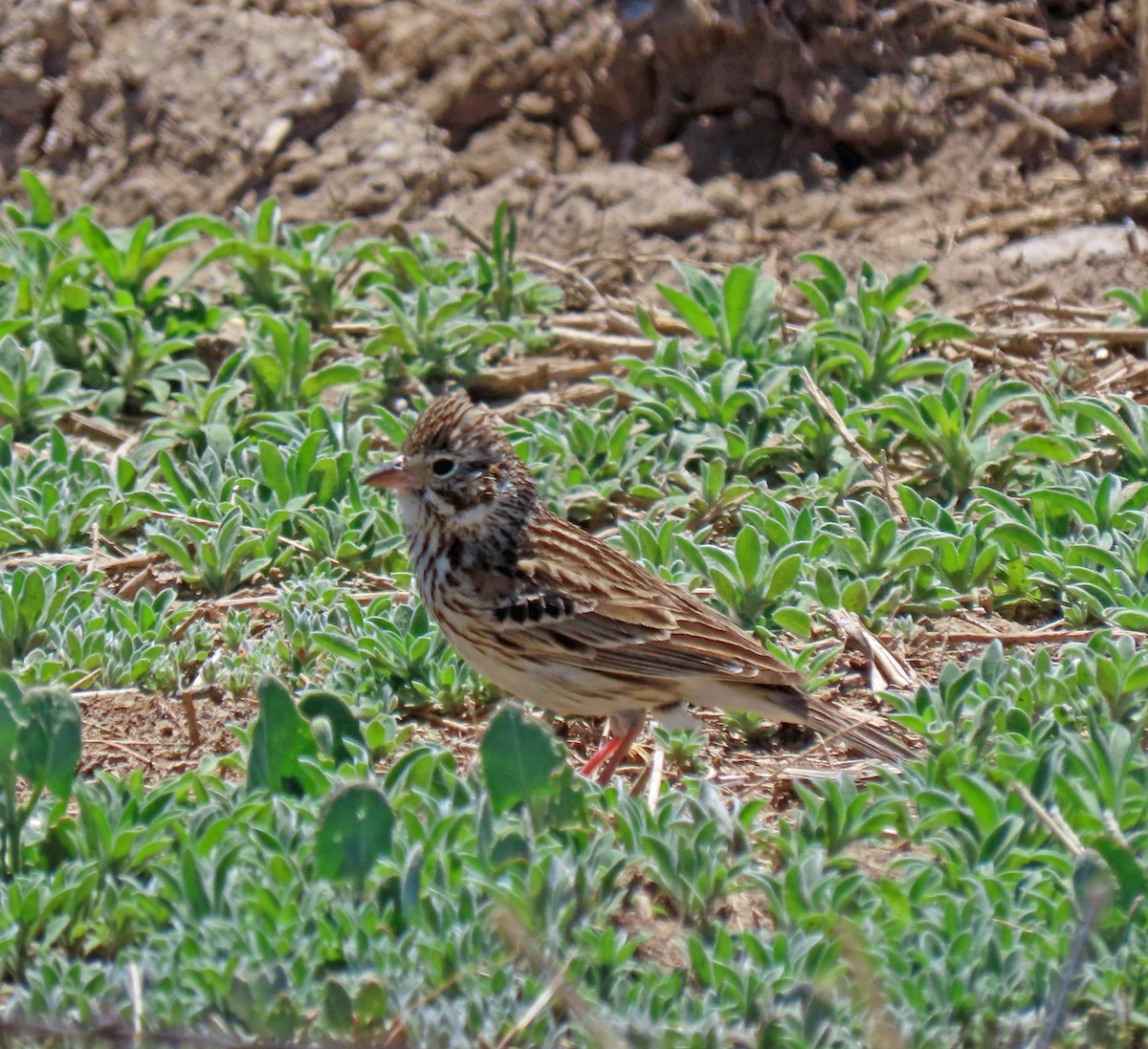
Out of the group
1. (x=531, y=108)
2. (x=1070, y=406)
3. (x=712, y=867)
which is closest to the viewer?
(x=712, y=867)

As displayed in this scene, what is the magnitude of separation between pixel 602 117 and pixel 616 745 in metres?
4.87

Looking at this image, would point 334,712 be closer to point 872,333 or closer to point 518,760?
point 518,760

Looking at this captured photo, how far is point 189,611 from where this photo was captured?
5727 mm

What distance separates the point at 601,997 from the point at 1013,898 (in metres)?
1.04

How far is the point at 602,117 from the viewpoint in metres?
8.96

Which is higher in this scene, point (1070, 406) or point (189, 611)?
point (1070, 406)

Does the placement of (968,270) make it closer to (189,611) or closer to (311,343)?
(311,343)

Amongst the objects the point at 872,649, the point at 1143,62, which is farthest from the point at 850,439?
the point at 1143,62

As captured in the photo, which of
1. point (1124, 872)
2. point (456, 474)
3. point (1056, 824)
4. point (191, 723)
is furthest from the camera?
point (456, 474)

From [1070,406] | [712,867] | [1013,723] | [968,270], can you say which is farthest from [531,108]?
[712,867]

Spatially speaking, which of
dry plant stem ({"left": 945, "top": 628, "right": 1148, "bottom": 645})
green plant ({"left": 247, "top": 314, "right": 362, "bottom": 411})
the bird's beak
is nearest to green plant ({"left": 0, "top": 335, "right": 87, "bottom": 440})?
green plant ({"left": 247, "top": 314, "right": 362, "bottom": 411})

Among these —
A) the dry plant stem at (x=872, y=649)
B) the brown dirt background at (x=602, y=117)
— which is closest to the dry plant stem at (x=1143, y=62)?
the brown dirt background at (x=602, y=117)

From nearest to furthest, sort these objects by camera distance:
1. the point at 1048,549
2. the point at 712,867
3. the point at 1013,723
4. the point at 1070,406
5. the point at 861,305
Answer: the point at 712,867
the point at 1013,723
the point at 1048,549
the point at 1070,406
the point at 861,305

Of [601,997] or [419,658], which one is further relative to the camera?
[419,658]
